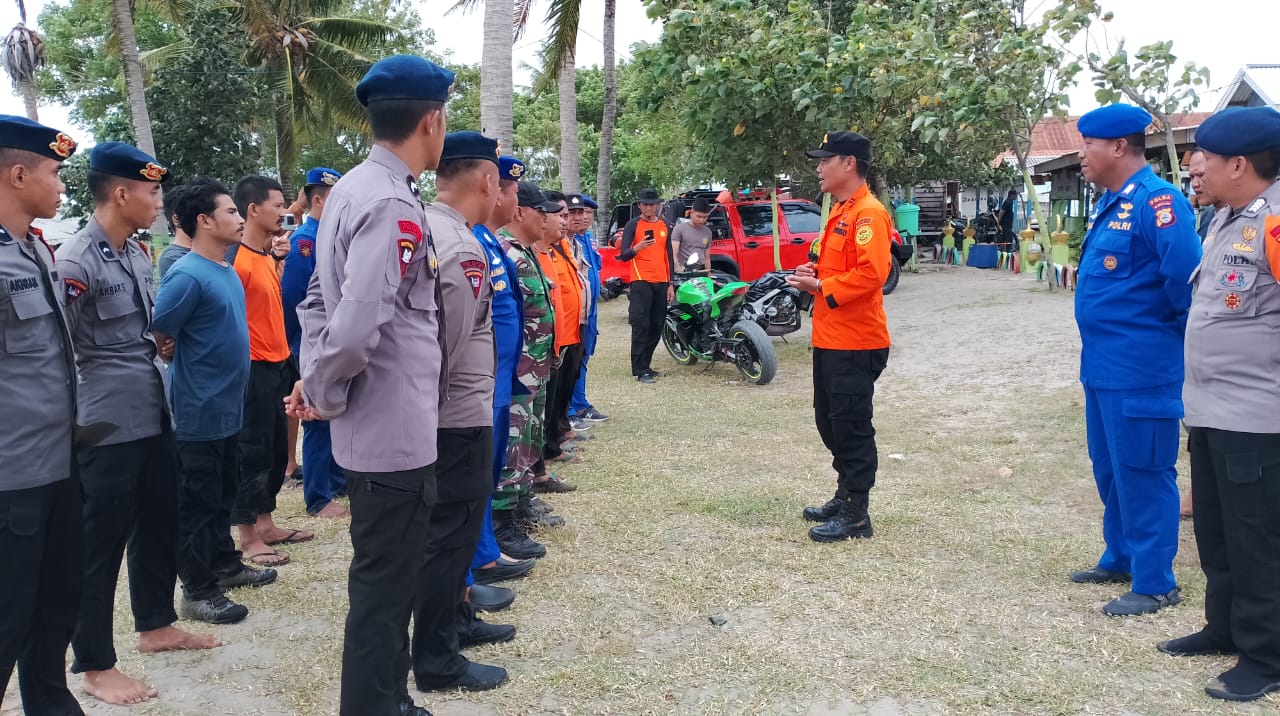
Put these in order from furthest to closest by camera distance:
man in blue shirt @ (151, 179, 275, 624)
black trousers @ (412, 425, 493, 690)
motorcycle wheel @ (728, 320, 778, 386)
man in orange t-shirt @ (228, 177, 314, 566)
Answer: motorcycle wheel @ (728, 320, 778, 386), man in orange t-shirt @ (228, 177, 314, 566), man in blue shirt @ (151, 179, 275, 624), black trousers @ (412, 425, 493, 690)

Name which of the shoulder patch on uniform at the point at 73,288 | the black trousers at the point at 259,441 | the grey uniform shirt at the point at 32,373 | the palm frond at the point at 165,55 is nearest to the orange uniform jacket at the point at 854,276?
the black trousers at the point at 259,441

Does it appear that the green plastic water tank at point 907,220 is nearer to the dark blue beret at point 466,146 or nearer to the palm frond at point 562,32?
the palm frond at point 562,32

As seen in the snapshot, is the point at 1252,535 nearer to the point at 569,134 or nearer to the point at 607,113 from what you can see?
the point at 569,134

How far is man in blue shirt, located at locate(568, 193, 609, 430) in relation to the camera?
7738mm

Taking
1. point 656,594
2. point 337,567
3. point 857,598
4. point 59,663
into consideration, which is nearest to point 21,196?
point 59,663

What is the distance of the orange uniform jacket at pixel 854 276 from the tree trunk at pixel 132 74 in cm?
1347

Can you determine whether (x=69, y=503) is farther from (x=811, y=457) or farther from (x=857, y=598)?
(x=811, y=457)

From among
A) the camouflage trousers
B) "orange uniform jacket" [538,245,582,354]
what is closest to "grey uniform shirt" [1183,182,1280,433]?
the camouflage trousers

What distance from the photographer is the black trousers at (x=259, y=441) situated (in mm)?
4836

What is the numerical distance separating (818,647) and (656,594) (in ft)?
2.85

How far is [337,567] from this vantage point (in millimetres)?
4707

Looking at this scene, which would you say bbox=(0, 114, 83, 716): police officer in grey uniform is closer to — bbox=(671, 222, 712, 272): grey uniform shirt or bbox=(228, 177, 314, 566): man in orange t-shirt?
bbox=(228, 177, 314, 566): man in orange t-shirt

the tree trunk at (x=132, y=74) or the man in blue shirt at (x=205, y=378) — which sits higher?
the tree trunk at (x=132, y=74)

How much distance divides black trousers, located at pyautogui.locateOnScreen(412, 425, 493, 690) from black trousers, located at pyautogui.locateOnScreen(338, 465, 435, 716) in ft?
1.45
